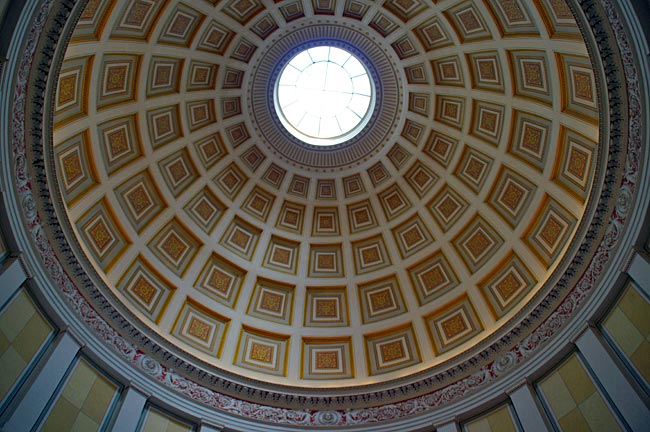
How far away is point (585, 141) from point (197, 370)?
11.0 metres

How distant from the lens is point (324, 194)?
17.1 m

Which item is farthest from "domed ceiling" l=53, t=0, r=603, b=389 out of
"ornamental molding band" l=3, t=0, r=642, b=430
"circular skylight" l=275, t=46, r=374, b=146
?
"circular skylight" l=275, t=46, r=374, b=146

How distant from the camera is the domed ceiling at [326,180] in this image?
11.9m

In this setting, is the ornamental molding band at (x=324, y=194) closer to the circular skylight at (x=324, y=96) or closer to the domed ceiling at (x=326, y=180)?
the domed ceiling at (x=326, y=180)

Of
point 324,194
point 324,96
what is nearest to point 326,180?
point 324,194

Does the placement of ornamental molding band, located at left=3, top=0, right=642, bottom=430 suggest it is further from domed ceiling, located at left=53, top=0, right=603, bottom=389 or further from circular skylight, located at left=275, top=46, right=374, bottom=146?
circular skylight, located at left=275, top=46, right=374, bottom=146

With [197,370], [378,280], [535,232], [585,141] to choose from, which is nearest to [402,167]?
[378,280]

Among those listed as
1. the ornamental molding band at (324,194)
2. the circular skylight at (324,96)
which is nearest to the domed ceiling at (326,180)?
the ornamental molding band at (324,194)

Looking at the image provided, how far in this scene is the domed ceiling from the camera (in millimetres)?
11891

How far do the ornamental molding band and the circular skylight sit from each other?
2.66ft

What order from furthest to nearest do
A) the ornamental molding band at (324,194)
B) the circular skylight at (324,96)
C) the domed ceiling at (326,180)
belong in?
1. the circular skylight at (324,96)
2. the domed ceiling at (326,180)
3. the ornamental molding band at (324,194)

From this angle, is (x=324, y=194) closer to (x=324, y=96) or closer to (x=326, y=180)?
(x=326, y=180)

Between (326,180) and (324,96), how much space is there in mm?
3416

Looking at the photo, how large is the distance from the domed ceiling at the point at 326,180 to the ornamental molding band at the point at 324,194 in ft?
0.22
